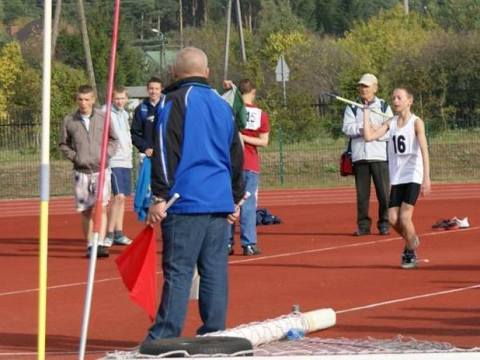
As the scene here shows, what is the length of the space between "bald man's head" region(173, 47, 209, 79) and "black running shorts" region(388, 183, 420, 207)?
220 inches

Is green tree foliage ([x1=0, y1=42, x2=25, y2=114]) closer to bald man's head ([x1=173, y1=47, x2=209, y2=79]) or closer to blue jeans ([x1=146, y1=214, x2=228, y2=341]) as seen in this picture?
bald man's head ([x1=173, y1=47, x2=209, y2=79])

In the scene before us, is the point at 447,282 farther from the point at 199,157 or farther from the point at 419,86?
the point at 419,86

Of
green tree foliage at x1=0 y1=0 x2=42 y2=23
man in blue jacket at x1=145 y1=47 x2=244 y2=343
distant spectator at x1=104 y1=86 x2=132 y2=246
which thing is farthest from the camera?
green tree foliage at x1=0 y1=0 x2=42 y2=23

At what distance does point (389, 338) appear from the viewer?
10.2 metres

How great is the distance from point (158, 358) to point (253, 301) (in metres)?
5.73

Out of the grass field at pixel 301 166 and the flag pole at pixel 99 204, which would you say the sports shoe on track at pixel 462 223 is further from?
the grass field at pixel 301 166

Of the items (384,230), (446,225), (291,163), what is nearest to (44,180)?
(384,230)

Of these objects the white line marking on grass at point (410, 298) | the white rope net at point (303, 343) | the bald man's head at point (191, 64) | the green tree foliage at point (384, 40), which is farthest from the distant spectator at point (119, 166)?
the green tree foliage at point (384, 40)

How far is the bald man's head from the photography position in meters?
9.31

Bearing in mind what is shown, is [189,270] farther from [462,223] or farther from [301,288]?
[462,223]

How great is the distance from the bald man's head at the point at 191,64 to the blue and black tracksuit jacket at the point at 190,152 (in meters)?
0.14

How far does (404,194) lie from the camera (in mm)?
14633

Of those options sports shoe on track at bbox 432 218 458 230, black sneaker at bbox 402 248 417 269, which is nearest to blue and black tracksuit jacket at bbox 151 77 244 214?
black sneaker at bbox 402 248 417 269

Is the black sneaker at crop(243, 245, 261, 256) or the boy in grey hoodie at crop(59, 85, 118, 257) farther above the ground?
the boy in grey hoodie at crop(59, 85, 118, 257)
